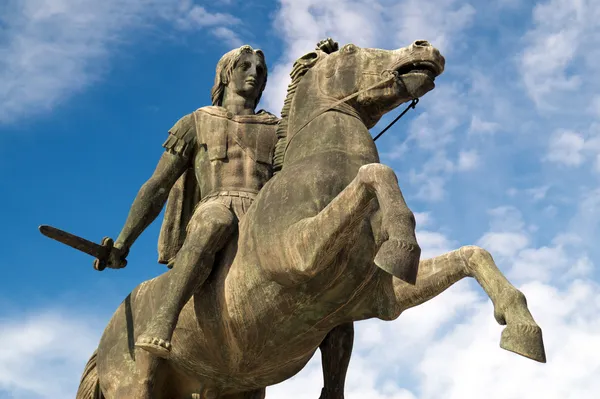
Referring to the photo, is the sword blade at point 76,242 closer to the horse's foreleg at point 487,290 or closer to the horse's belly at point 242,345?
the horse's belly at point 242,345

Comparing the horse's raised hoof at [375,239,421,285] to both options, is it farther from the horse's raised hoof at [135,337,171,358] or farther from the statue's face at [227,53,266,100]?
the statue's face at [227,53,266,100]

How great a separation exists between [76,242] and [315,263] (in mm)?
2878

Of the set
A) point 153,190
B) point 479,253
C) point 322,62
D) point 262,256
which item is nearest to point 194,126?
point 153,190

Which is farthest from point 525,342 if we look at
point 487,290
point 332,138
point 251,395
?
point 251,395

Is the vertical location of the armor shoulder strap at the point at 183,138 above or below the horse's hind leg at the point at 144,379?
above

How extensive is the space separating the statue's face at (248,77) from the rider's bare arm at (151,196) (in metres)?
0.85

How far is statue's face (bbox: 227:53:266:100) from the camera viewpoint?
8.81 m

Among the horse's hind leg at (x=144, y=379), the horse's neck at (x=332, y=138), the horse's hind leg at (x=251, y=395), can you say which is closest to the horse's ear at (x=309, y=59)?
the horse's neck at (x=332, y=138)

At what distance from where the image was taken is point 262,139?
28.0 ft

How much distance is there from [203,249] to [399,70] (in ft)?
7.26

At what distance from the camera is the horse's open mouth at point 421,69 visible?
743 centimetres

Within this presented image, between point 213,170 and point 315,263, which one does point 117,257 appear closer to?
point 213,170

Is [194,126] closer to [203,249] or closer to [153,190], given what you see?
[153,190]

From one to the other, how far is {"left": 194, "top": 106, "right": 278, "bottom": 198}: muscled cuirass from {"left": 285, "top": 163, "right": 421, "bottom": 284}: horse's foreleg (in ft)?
5.46
